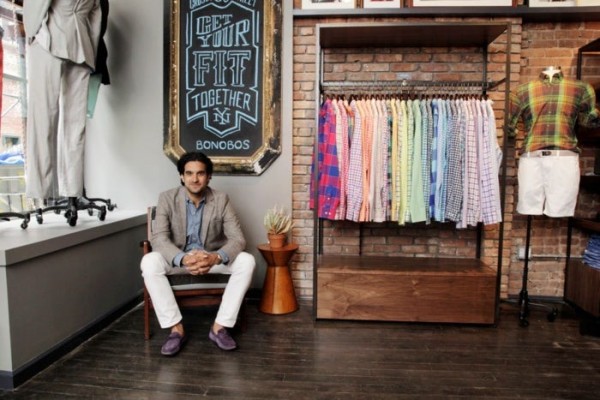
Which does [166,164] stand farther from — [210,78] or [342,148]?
[342,148]

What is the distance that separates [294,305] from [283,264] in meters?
0.33

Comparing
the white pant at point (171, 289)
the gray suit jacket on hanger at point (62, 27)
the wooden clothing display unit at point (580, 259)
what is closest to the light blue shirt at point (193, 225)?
the white pant at point (171, 289)

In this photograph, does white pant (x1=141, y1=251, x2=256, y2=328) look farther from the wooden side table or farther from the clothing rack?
the clothing rack

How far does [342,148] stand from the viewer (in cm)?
288

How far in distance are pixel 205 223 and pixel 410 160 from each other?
146cm

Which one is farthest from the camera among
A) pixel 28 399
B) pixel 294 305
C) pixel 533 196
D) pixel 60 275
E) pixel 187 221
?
pixel 294 305

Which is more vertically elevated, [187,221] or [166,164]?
[166,164]

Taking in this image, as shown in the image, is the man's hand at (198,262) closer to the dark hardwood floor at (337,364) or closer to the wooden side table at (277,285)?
the dark hardwood floor at (337,364)

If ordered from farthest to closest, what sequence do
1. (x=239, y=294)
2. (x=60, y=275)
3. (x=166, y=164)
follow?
(x=166, y=164), (x=239, y=294), (x=60, y=275)

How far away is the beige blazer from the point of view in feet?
8.65

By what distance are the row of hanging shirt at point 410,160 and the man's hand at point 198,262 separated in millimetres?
871

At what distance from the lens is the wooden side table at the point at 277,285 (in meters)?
3.05

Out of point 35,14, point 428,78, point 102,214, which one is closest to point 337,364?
point 102,214

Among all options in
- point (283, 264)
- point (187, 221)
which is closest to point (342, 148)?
point (283, 264)
